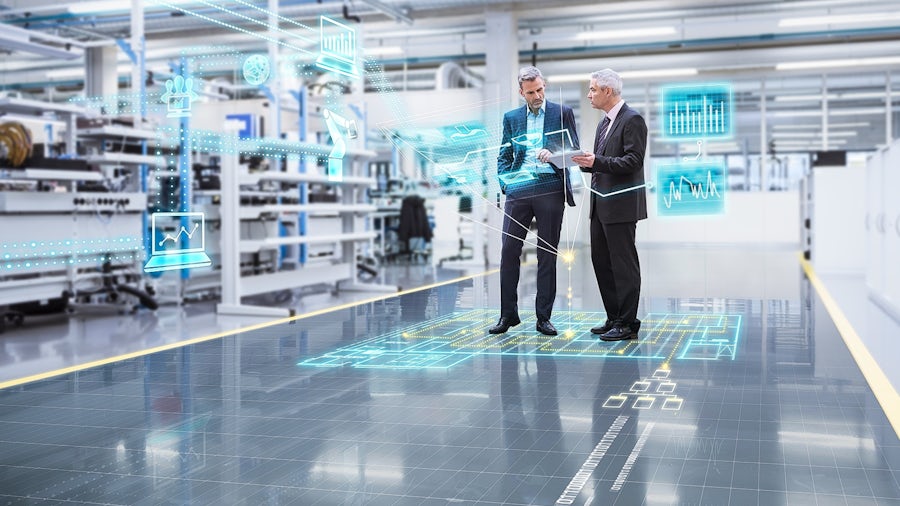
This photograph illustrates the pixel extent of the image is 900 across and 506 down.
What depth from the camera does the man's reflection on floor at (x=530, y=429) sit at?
2217mm

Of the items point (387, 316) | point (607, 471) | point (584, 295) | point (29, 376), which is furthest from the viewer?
point (584, 295)

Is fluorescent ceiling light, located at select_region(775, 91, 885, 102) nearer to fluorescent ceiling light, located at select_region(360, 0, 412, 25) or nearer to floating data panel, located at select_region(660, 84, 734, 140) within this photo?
floating data panel, located at select_region(660, 84, 734, 140)

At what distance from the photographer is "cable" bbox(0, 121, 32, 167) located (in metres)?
5.94

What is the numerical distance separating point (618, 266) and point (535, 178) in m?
0.68

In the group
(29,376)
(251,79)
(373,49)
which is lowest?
(29,376)

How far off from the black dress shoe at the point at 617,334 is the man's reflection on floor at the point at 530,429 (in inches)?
24.1

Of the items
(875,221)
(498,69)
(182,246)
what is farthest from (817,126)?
(182,246)

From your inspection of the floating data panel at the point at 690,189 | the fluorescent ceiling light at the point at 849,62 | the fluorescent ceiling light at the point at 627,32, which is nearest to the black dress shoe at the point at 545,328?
the floating data panel at the point at 690,189

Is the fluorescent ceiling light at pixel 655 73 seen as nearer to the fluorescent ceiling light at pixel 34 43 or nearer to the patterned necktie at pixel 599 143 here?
the fluorescent ceiling light at pixel 34 43

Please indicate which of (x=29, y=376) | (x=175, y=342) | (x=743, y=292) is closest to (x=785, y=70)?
(x=743, y=292)

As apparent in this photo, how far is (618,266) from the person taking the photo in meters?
4.54

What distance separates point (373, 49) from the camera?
13.0 meters

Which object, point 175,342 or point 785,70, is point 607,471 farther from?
point 785,70

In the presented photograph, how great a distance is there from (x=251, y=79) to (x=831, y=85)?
527 inches
